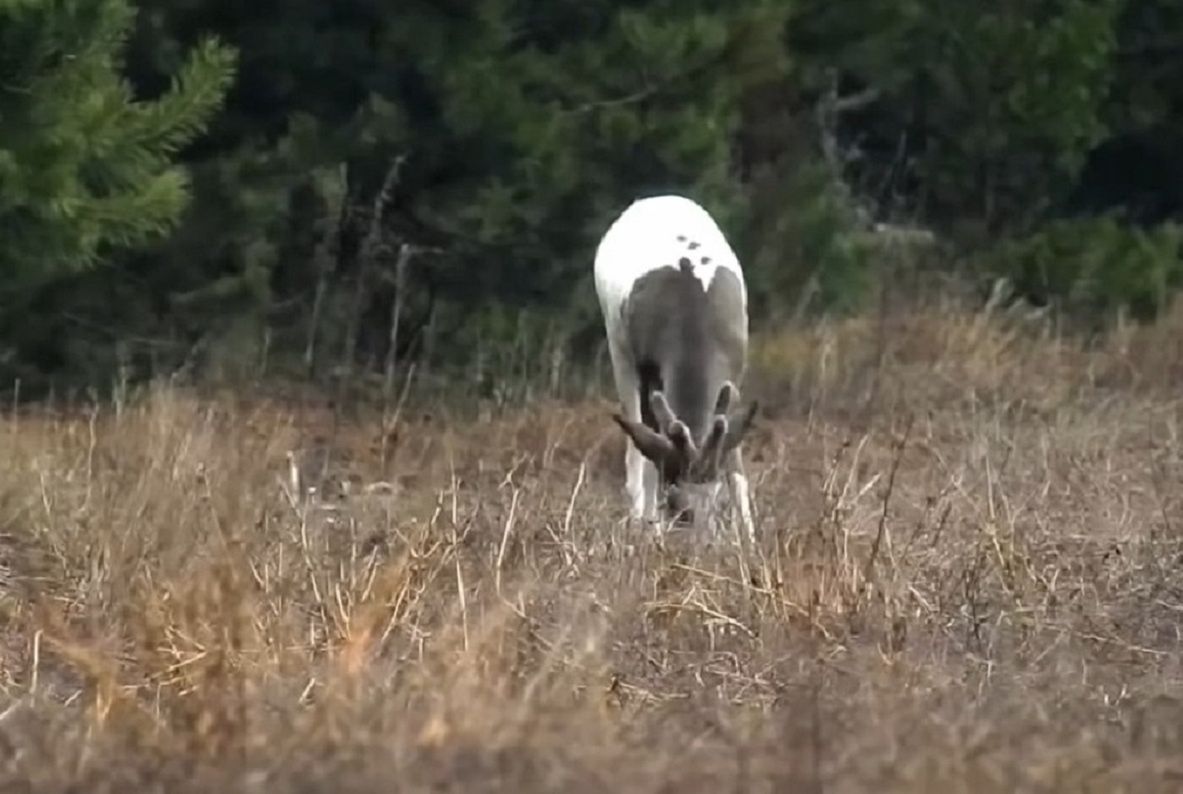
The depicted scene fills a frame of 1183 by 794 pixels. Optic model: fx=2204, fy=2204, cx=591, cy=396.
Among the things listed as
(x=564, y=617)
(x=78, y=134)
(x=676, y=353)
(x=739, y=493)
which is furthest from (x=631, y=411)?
(x=564, y=617)

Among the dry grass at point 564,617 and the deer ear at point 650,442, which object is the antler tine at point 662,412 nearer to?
the deer ear at point 650,442

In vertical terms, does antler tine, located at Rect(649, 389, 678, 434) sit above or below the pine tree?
below

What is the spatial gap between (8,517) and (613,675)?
3.25 meters

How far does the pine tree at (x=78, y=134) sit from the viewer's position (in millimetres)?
9258

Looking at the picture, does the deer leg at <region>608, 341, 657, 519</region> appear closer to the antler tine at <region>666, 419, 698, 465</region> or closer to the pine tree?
the antler tine at <region>666, 419, 698, 465</region>

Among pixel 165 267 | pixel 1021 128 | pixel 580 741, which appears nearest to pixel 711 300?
pixel 165 267

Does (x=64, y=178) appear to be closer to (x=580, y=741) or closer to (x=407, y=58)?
(x=407, y=58)

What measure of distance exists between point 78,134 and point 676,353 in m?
2.81

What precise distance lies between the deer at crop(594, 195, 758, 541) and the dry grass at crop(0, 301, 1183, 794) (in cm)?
29

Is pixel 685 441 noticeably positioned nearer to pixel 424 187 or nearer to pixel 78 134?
pixel 78 134

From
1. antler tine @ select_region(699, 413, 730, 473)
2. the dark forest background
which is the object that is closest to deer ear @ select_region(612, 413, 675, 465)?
antler tine @ select_region(699, 413, 730, 473)

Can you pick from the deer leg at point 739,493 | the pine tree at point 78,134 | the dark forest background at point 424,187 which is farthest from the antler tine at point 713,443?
the dark forest background at point 424,187

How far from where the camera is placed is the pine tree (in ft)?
30.4

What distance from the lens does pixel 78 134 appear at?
376 inches
